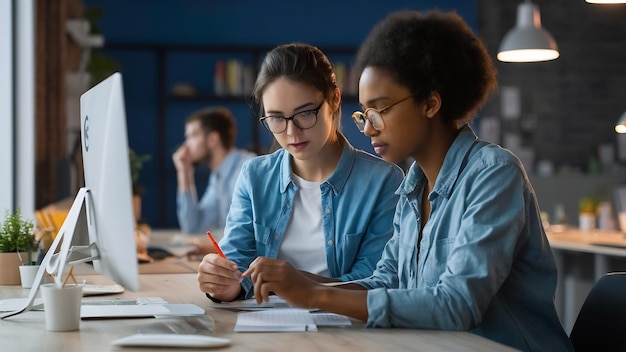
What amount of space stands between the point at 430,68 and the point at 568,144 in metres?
7.65

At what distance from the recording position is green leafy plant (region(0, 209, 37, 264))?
2338 millimetres

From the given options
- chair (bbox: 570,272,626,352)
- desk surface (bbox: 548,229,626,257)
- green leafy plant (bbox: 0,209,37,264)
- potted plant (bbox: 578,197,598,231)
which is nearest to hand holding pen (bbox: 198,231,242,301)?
green leafy plant (bbox: 0,209,37,264)

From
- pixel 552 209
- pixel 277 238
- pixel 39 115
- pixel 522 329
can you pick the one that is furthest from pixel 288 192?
pixel 552 209

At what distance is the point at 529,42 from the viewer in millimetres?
5727

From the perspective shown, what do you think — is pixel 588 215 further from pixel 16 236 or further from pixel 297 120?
pixel 16 236

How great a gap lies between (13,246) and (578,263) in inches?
147

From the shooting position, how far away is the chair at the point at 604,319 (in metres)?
1.74

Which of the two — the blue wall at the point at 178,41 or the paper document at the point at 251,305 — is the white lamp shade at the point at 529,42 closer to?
the blue wall at the point at 178,41

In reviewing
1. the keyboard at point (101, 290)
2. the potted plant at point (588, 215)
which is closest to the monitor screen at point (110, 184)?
the keyboard at point (101, 290)

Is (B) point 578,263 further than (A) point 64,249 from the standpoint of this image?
Yes

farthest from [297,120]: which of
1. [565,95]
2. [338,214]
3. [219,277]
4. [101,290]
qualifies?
[565,95]

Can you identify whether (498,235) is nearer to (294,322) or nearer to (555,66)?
(294,322)

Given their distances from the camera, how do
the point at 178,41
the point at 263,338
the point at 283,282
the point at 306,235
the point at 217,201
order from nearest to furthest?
the point at 263,338 < the point at 283,282 < the point at 306,235 < the point at 217,201 < the point at 178,41

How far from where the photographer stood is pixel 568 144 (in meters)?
→ 9.05
